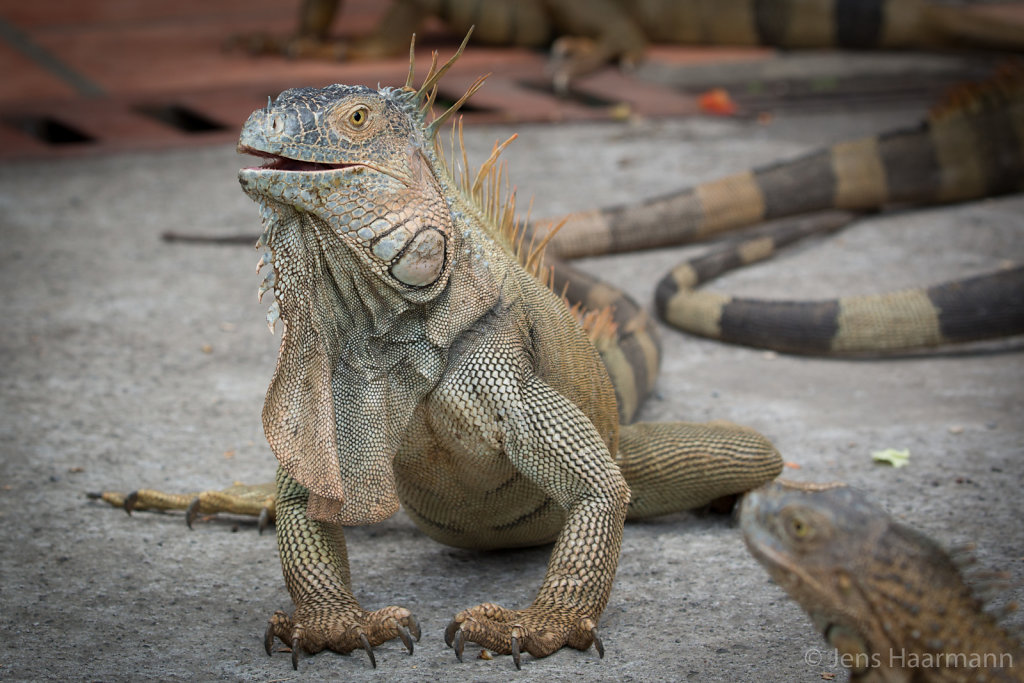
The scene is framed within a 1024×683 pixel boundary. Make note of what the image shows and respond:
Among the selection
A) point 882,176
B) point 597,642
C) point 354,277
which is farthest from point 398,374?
point 882,176

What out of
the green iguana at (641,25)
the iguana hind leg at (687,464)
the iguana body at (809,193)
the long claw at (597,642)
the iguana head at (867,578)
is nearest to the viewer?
the iguana head at (867,578)

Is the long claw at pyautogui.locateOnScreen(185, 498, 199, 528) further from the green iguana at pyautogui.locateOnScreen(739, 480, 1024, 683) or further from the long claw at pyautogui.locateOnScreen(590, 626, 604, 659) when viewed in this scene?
the green iguana at pyautogui.locateOnScreen(739, 480, 1024, 683)

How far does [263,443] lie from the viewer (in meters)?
4.01

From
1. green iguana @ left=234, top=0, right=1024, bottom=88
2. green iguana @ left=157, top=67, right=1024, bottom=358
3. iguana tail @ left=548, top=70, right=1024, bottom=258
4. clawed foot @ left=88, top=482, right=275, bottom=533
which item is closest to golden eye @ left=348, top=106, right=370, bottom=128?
clawed foot @ left=88, top=482, right=275, bottom=533

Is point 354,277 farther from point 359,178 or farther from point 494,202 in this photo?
point 494,202

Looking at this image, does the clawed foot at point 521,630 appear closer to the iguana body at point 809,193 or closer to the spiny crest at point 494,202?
the spiny crest at point 494,202

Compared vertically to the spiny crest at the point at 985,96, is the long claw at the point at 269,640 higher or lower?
lower

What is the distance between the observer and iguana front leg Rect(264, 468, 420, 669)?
2.56m

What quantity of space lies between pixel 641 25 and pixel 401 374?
26.6 feet

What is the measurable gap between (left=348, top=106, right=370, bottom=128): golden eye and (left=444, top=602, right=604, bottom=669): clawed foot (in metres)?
1.07

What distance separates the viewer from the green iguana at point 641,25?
9.28 metres

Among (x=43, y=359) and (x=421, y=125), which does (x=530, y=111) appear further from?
(x=421, y=125)

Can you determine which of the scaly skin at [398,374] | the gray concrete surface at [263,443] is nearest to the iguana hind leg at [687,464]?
the gray concrete surface at [263,443]

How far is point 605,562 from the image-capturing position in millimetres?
2635
